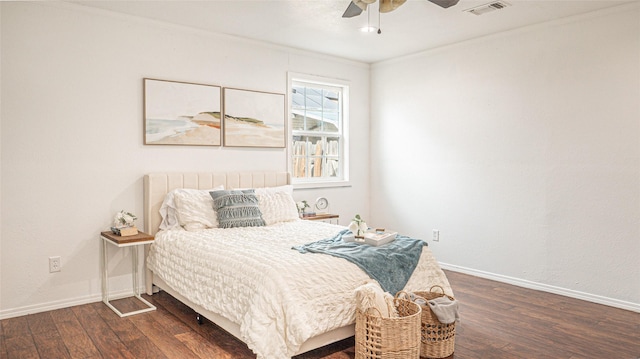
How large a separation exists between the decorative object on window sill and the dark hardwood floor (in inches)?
24.9

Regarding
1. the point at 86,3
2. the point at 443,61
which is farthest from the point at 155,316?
the point at 443,61

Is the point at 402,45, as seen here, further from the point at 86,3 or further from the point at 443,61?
the point at 86,3

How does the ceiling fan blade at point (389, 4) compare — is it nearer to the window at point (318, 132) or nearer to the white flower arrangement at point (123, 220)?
the window at point (318, 132)

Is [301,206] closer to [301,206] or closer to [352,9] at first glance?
[301,206]

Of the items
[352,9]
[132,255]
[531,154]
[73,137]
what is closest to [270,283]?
[352,9]

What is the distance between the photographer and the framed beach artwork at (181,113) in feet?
13.4

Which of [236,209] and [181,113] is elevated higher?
[181,113]

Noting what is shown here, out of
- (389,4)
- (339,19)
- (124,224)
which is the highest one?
(339,19)

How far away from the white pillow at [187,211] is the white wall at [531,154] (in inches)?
101

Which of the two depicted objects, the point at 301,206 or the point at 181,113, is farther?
the point at 301,206

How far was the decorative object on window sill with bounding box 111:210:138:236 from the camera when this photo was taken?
364 cm

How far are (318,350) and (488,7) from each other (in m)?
3.07

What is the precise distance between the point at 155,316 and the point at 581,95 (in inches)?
160

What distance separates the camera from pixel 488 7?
12.3 feet
